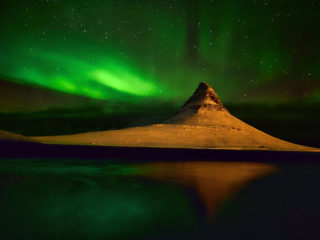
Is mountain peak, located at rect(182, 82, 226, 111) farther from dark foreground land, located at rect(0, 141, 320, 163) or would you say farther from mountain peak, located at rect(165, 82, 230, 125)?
dark foreground land, located at rect(0, 141, 320, 163)

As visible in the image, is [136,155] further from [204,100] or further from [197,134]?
[204,100]

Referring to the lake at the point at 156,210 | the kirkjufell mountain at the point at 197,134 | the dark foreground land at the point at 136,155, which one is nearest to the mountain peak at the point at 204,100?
the kirkjufell mountain at the point at 197,134

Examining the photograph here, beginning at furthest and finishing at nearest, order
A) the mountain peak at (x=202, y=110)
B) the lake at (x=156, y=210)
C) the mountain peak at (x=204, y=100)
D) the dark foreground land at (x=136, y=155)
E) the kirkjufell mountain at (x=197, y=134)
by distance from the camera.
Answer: the mountain peak at (x=204, y=100), the mountain peak at (x=202, y=110), the kirkjufell mountain at (x=197, y=134), the dark foreground land at (x=136, y=155), the lake at (x=156, y=210)

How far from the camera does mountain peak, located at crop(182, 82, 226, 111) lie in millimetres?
168500

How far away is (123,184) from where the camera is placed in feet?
59.5

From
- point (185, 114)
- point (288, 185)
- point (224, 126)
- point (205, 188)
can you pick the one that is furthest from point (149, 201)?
point (185, 114)

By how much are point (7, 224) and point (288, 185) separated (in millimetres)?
14942

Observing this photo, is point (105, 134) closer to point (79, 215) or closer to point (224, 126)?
point (224, 126)

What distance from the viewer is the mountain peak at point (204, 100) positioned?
16850cm

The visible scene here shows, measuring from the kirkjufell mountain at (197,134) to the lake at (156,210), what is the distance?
82.1m

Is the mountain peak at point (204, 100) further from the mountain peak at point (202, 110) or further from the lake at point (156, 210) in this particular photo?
the lake at point (156, 210)

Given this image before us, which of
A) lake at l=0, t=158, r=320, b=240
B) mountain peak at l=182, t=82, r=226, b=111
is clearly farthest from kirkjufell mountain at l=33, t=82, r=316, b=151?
lake at l=0, t=158, r=320, b=240

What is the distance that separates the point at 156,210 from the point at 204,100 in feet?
538

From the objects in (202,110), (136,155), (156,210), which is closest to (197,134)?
(202,110)
